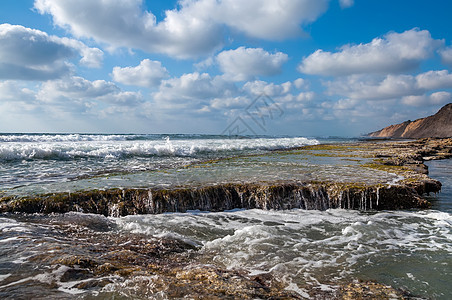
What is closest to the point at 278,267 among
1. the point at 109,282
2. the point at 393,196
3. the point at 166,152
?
the point at 109,282

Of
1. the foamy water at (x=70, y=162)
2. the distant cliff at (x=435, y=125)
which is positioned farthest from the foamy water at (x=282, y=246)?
the distant cliff at (x=435, y=125)

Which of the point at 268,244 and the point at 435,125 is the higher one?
the point at 435,125

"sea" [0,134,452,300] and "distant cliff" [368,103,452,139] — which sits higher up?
"distant cliff" [368,103,452,139]

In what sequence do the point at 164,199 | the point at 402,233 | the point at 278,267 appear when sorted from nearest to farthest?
the point at 278,267
the point at 402,233
the point at 164,199

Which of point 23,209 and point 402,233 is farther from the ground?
point 23,209

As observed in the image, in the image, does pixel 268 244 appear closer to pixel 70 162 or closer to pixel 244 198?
pixel 244 198

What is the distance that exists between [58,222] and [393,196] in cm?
1045

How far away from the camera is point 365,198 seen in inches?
356

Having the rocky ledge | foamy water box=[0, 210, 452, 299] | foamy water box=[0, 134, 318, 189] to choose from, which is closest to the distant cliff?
foamy water box=[0, 134, 318, 189]

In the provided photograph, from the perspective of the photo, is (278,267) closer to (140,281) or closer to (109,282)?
(140,281)

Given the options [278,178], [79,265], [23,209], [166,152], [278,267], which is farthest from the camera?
[166,152]

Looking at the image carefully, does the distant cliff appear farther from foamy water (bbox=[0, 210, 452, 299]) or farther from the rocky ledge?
foamy water (bbox=[0, 210, 452, 299])

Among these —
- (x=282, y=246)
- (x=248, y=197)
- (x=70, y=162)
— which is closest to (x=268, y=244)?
(x=282, y=246)

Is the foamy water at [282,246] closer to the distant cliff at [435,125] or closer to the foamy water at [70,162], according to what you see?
the foamy water at [70,162]
